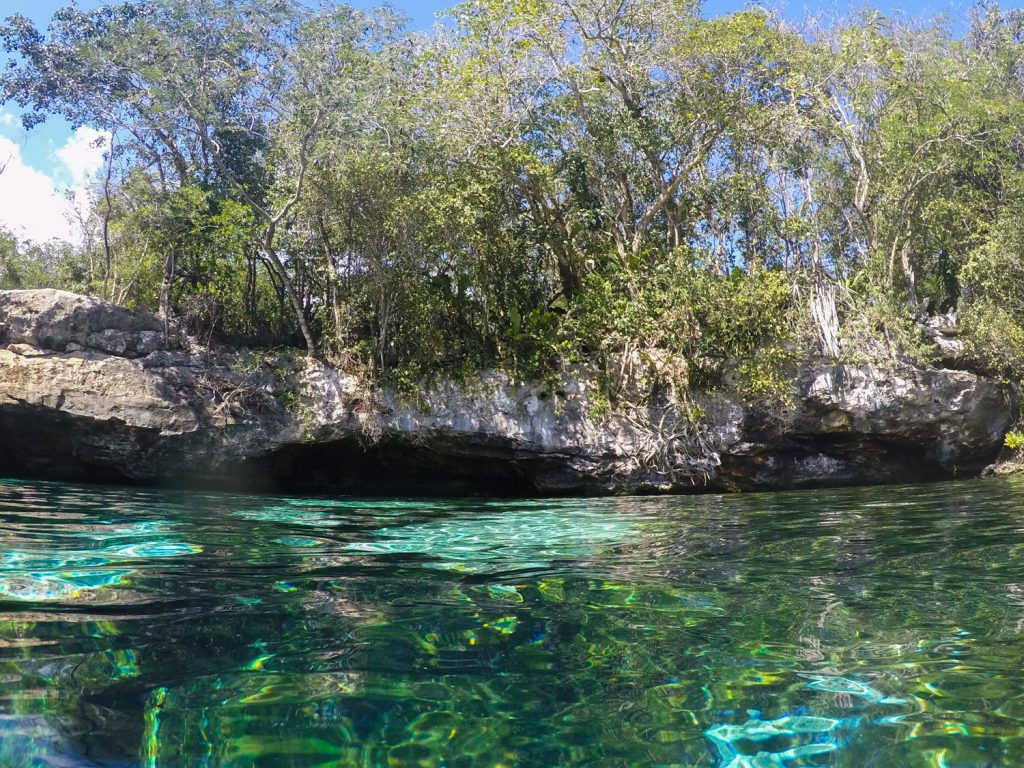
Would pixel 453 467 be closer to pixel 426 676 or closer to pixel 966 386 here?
pixel 966 386

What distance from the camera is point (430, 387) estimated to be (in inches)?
500

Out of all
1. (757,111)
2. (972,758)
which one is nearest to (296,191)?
(757,111)

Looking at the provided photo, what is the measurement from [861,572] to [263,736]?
3.36 metres

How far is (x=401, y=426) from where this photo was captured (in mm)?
12500

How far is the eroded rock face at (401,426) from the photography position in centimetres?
1181

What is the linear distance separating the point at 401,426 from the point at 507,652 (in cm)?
1007

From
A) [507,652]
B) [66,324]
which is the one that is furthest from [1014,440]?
[66,324]

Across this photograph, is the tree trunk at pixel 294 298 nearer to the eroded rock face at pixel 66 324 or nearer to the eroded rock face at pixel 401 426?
the eroded rock face at pixel 401 426

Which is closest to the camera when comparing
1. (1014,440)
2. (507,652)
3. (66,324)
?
(507,652)

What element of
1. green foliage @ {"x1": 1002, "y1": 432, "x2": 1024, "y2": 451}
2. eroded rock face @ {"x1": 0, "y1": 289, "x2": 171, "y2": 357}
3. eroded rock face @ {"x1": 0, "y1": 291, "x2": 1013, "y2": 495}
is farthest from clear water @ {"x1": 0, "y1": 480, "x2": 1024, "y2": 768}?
green foliage @ {"x1": 1002, "y1": 432, "x2": 1024, "y2": 451}

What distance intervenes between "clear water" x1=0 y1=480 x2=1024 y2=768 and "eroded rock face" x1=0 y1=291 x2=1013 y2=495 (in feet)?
23.3

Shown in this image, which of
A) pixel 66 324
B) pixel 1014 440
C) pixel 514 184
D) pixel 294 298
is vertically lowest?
pixel 1014 440

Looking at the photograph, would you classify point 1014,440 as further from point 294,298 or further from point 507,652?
point 507,652

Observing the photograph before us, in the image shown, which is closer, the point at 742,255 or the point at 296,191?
the point at 296,191
